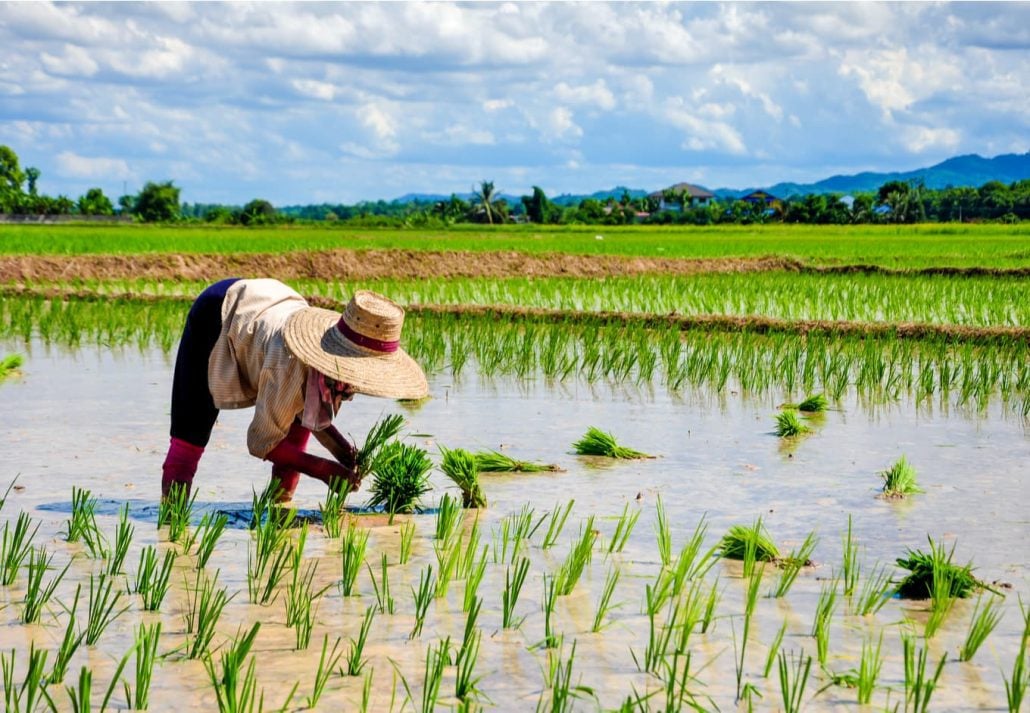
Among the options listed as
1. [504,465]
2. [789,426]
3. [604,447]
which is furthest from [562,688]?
[789,426]

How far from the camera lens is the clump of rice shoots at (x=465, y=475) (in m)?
4.11

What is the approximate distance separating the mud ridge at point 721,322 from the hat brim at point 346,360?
5.11m

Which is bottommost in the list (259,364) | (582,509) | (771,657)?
(582,509)

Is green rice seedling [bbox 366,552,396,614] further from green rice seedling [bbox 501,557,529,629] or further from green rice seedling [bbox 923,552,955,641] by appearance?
green rice seedling [bbox 923,552,955,641]

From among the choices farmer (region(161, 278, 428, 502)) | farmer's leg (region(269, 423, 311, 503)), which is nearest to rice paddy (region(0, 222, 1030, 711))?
farmer's leg (region(269, 423, 311, 503))

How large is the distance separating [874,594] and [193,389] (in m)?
2.10

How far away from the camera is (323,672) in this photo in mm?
2564

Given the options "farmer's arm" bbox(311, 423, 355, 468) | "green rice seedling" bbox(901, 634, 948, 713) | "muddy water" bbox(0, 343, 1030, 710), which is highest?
"farmer's arm" bbox(311, 423, 355, 468)

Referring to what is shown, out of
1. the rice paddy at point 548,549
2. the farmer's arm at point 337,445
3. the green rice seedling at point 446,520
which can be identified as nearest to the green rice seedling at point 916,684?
the rice paddy at point 548,549

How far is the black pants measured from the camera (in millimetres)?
3836

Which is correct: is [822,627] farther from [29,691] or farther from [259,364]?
[259,364]

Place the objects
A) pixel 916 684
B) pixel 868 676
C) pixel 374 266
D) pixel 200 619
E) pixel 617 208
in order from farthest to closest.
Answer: pixel 617 208, pixel 374 266, pixel 200 619, pixel 868 676, pixel 916 684

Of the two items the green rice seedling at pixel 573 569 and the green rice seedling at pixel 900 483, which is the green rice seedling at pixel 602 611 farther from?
the green rice seedling at pixel 900 483

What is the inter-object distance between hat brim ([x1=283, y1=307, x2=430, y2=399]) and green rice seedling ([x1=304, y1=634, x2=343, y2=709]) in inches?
36.2
